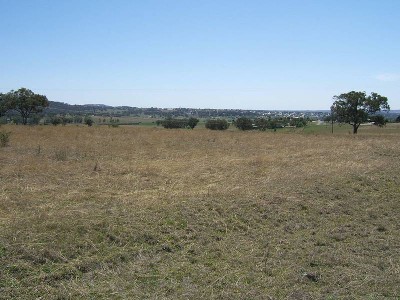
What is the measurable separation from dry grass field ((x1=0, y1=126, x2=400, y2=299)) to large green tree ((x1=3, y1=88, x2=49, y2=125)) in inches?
1470

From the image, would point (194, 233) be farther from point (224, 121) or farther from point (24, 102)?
point (224, 121)

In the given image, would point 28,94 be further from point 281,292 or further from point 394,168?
point 281,292

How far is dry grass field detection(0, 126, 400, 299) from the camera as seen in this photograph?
512cm

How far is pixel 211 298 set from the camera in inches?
189

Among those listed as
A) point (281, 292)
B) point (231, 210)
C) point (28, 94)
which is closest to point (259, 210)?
point (231, 210)

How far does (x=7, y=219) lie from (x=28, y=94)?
44937mm

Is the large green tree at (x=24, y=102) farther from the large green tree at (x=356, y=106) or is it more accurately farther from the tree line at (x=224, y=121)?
the large green tree at (x=356, y=106)

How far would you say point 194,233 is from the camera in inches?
271

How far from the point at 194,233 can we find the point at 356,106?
54929 millimetres

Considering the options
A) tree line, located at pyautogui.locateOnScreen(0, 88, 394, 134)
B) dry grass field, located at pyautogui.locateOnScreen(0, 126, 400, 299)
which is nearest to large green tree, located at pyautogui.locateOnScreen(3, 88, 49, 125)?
tree line, located at pyautogui.locateOnScreen(0, 88, 394, 134)

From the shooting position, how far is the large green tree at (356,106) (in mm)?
55375

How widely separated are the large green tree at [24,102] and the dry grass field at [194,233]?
123 feet

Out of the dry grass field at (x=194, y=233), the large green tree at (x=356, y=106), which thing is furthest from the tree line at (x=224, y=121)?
the dry grass field at (x=194, y=233)

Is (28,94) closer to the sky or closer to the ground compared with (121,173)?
closer to the sky
